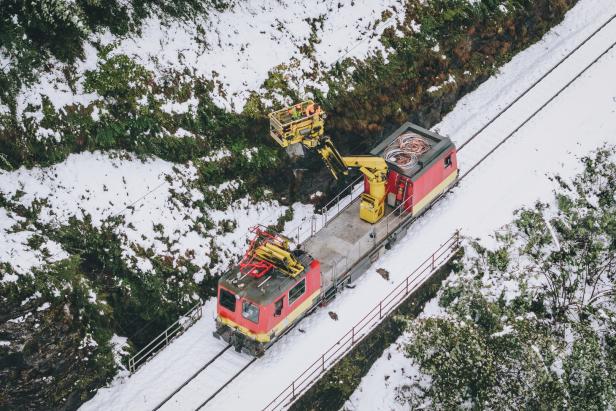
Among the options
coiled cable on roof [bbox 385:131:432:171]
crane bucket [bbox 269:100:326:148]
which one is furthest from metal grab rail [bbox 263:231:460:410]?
crane bucket [bbox 269:100:326:148]

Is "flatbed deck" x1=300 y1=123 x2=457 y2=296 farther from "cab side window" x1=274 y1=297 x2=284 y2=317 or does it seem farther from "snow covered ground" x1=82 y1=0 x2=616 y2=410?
"cab side window" x1=274 y1=297 x2=284 y2=317

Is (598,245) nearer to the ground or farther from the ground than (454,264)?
nearer to the ground

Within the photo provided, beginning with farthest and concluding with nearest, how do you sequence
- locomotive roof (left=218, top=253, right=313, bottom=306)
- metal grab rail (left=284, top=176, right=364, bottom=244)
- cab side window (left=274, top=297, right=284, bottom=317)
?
metal grab rail (left=284, top=176, right=364, bottom=244) → cab side window (left=274, top=297, right=284, bottom=317) → locomotive roof (left=218, top=253, right=313, bottom=306)

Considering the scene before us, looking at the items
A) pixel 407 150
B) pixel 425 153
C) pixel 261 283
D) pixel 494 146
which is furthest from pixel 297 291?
pixel 494 146

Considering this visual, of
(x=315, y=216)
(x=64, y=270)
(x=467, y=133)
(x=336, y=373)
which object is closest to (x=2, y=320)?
(x=64, y=270)

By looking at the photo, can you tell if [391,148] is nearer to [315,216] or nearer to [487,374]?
[315,216]

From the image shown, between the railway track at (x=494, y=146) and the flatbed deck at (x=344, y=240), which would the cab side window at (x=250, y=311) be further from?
the flatbed deck at (x=344, y=240)
